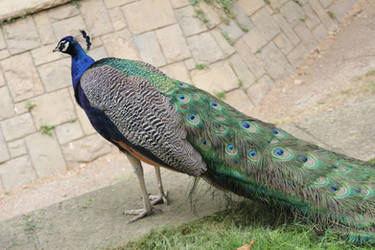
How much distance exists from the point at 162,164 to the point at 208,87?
260cm

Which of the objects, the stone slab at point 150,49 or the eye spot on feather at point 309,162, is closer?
the eye spot on feather at point 309,162

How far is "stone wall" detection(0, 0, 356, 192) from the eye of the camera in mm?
4645

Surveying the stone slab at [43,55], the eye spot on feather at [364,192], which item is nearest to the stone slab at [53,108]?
the stone slab at [43,55]

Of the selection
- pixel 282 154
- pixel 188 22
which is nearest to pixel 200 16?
pixel 188 22

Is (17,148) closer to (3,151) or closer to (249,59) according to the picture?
(3,151)

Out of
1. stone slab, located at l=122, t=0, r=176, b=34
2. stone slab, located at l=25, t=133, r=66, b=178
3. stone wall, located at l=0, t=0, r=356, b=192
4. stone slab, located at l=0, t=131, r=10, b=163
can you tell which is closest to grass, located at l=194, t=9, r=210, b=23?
stone wall, located at l=0, t=0, r=356, b=192

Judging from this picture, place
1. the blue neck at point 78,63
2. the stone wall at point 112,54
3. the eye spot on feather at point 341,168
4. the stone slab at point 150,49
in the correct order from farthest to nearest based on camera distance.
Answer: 1. the stone slab at point 150,49
2. the stone wall at point 112,54
3. the blue neck at point 78,63
4. the eye spot on feather at point 341,168

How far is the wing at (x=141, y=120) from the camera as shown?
2477 millimetres

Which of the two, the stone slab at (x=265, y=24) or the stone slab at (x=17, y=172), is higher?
the stone slab at (x=265, y=24)

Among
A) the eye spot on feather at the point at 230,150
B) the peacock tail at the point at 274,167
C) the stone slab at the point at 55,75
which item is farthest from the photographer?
the stone slab at the point at 55,75

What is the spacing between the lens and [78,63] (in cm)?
288

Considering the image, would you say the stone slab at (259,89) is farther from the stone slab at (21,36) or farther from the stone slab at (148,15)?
the stone slab at (21,36)

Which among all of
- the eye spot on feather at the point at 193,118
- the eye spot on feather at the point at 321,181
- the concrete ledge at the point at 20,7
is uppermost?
the concrete ledge at the point at 20,7

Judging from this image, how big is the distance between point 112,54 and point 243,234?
3.16m
